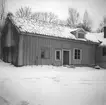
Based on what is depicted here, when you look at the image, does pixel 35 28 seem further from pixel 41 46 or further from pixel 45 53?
pixel 45 53

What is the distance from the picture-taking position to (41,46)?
1171 centimetres

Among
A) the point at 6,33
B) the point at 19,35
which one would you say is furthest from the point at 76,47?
the point at 6,33

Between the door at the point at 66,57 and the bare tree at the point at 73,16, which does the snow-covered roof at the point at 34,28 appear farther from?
the bare tree at the point at 73,16

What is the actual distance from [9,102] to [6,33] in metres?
12.3

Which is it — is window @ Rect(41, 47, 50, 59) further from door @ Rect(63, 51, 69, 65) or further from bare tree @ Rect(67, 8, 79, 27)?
bare tree @ Rect(67, 8, 79, 27)

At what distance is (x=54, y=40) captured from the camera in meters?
12.5

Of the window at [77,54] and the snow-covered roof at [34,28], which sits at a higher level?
the snow-covered roof at [34,28]

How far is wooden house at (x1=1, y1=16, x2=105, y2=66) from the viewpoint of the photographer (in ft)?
35.6

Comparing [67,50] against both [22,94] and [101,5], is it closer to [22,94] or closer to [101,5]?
[101,5]

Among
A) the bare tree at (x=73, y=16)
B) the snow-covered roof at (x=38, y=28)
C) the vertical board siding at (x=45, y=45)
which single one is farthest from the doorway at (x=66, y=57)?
the bare tree at (x=73, y=16)

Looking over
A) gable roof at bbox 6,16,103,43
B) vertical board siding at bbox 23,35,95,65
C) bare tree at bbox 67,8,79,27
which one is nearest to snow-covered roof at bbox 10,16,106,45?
gable roof at bbox 6,16,103,43

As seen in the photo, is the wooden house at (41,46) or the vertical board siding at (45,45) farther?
the vertical board siding at (45,45)

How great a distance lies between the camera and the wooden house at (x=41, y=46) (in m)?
10.8

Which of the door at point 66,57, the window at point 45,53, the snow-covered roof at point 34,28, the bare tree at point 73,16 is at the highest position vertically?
the bare tree at point 73,16
